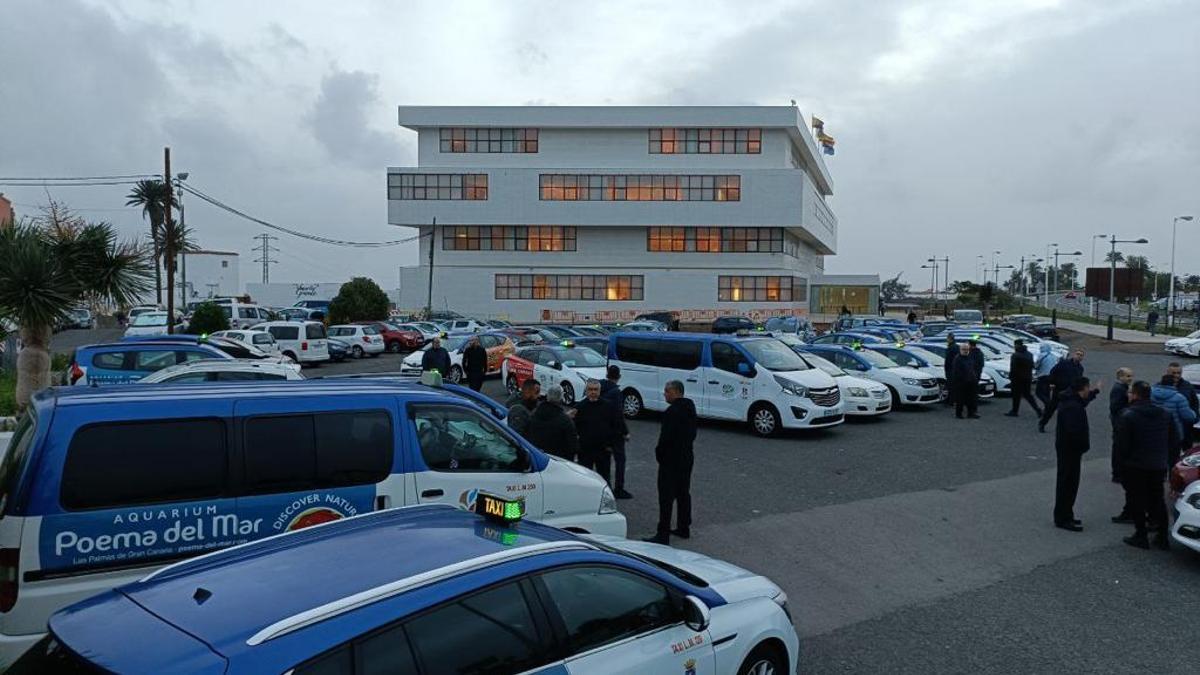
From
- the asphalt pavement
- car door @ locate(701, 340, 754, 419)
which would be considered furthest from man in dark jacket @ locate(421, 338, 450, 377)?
car door @ locate(701, 340, 754, 419)

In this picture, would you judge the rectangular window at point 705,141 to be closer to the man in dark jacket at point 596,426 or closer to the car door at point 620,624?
the man in dark jacket at point 596,426

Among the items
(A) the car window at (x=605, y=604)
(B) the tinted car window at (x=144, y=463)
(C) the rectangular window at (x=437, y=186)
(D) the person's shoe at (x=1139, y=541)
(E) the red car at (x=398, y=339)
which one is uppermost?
(C) the rectangular window at (x=437, y=186)

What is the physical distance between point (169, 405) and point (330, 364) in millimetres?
28088

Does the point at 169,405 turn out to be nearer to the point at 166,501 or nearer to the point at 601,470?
the point at 166,501

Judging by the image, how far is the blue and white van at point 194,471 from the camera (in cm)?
471

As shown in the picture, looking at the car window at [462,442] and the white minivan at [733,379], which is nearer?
the car window at [462,442]

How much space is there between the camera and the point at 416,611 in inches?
116

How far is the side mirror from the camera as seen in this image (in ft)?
12.9

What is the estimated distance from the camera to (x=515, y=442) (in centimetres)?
680

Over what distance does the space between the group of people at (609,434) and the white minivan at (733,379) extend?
16.5ft

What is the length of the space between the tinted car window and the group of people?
10.9 feet

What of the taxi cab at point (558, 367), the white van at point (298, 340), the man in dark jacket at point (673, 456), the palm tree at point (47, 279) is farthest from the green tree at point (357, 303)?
the man in dark jacket at point (673, 456)

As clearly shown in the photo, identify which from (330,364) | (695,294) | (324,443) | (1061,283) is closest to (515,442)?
(324,443)

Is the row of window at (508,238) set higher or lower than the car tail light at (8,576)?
higher
